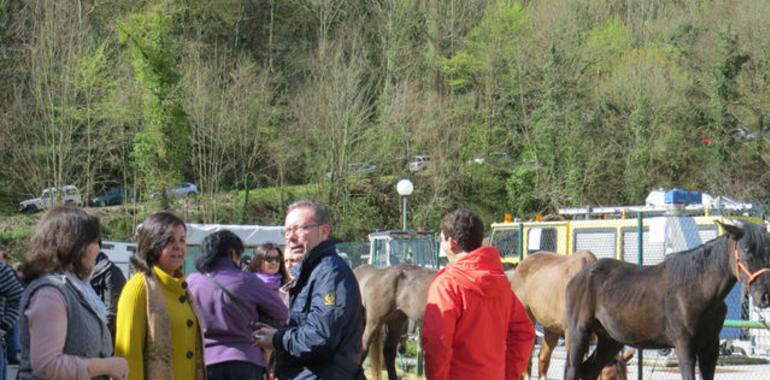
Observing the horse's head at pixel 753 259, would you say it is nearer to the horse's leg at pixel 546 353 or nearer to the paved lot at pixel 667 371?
the horse's leg at pixel 546 353

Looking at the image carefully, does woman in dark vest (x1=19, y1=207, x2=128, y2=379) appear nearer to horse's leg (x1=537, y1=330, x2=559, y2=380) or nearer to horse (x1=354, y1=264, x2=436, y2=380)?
horse's leg (x1=537, y1=330, x2=559, y2=380)

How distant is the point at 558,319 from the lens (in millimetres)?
12422

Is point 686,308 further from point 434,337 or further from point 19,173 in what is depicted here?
point 19,173

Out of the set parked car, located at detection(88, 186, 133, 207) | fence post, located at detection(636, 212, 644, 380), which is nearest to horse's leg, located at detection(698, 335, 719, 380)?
fence post, located at detection(636, 212, 644, 380)

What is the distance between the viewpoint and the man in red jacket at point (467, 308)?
18.8 feet

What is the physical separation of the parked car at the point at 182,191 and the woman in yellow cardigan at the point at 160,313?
34600 mm

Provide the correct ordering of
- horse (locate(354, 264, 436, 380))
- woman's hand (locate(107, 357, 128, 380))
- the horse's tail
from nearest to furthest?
1. woman's hand (locate(107, 357, 128, 380))
2. the horse's tail
3. horse (locate(354, 264, 436, 380))

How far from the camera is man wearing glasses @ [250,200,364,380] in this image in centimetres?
480

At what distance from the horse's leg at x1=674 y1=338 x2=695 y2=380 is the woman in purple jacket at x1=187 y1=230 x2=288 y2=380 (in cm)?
459

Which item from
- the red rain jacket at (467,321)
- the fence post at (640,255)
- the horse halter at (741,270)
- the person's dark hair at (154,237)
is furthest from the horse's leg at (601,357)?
the person's dark hair at (154,237)

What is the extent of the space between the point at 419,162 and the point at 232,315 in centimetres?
3846

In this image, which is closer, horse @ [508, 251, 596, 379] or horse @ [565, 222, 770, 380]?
horse @ [565, 222, 770, 380]

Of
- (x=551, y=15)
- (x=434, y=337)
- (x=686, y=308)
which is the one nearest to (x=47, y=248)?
(x=434, y=337)

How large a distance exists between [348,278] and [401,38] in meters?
Result: 42.1
